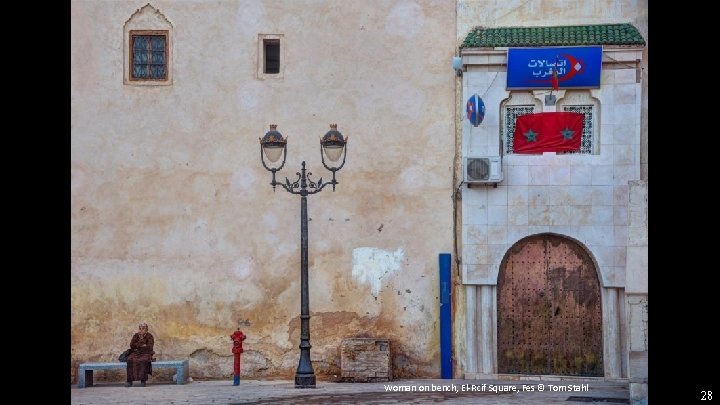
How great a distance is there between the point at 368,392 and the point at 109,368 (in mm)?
4028

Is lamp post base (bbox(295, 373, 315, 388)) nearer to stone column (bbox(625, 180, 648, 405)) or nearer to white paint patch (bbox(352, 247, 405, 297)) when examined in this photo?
white paint patch (bbox(352, 247, 405, 297))

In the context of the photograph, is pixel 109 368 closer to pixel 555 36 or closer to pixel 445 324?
pixel 445 324

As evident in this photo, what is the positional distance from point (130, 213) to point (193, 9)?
313 cm

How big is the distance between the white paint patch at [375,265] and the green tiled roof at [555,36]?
10.4 feet

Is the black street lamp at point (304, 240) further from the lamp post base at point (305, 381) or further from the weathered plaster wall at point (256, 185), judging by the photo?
the weathered plaster wall at point (256, 185)

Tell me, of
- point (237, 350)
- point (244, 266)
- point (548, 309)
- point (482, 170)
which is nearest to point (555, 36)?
point (482, 170)

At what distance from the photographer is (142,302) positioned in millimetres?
18484

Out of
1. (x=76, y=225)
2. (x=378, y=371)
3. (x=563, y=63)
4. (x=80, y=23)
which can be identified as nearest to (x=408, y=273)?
(x=378, y=371)

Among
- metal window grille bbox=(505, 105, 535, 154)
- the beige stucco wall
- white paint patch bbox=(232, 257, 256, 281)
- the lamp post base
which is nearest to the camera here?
the lamp post base

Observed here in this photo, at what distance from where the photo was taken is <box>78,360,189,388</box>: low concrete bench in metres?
17.5

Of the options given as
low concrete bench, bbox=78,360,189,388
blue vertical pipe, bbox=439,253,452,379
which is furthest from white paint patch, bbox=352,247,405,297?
low concrete bench, bbox=78,360,189,388

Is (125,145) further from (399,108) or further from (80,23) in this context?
(399,108)

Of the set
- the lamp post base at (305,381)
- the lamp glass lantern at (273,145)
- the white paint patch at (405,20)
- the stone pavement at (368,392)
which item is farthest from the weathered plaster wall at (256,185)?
the lamp glass lantern at (273,145)

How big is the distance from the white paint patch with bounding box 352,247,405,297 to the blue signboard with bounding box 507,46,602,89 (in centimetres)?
308
